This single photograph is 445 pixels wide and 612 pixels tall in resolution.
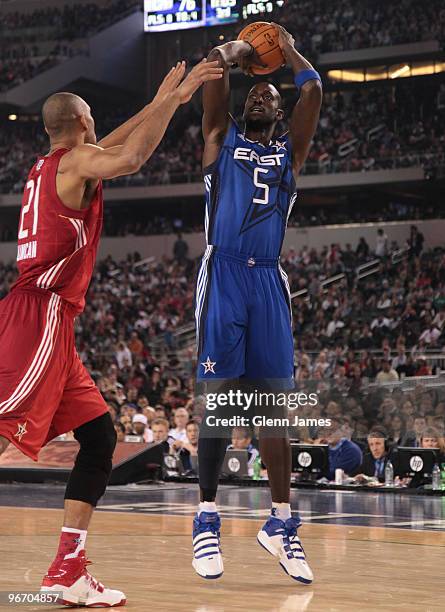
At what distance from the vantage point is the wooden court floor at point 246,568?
15.1 ft

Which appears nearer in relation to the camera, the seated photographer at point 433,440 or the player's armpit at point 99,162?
the player's armpit at point 99,162

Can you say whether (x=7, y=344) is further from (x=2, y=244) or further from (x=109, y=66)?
(x=109, y=66)

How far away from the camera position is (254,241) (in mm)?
5402

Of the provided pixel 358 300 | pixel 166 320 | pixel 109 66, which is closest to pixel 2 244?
pixel 109 66

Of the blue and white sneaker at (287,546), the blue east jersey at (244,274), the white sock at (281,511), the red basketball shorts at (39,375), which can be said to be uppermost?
the blue east jersey at (244,274)

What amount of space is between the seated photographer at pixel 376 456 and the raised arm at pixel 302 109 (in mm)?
6592

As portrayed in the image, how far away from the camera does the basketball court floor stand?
15.3ft

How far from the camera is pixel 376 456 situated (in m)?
11.9

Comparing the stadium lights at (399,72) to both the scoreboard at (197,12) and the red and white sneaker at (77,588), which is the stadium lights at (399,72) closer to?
the scoreboard at (197,12)

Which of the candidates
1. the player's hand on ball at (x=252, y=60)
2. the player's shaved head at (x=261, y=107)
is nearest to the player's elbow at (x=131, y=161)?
the player's shaved head at (x=261, y=107)

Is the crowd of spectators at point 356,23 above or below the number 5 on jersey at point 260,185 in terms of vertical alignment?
above

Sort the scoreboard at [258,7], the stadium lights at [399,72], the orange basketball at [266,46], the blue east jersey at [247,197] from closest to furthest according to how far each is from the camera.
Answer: the blue east jersey at [247,197], the orange basketball at [266,46], the scoreboard at [258,7], the stadium lights at [399,72]

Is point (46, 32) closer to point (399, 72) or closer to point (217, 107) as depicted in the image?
point (399, 72)

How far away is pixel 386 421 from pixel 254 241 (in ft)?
22.6
